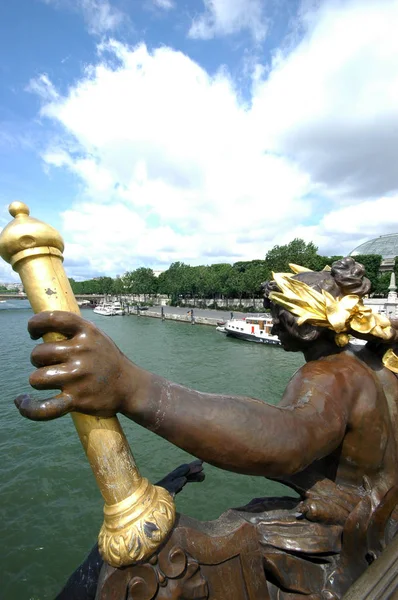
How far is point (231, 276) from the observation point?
52.2 meters

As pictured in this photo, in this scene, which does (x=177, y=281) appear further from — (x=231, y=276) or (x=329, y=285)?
(x=329, y=285)

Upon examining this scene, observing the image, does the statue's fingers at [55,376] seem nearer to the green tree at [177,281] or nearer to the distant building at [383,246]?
the green tree at [177,281]

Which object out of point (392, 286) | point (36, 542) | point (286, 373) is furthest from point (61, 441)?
point (392, 286)

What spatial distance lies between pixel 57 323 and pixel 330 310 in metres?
1.18

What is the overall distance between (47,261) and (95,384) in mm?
430

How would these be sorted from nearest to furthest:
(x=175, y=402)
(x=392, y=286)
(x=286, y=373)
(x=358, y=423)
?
(x=175, y=402), (x=358, y=423), (x=286, y=373), (x=392, y=286)

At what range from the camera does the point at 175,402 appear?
1.20 metres

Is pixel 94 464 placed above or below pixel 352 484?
above

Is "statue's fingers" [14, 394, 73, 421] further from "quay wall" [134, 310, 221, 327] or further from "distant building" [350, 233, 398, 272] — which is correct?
"distant building" [350, 233, 398, 272]

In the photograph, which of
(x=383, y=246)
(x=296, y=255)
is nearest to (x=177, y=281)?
(x=296, y=255)

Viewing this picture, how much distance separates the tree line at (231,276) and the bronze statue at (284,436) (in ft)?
110

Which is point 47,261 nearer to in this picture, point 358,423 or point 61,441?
point 358,423

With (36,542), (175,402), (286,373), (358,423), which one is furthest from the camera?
(286,373)

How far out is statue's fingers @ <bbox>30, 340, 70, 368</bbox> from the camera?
1058 millimetres
